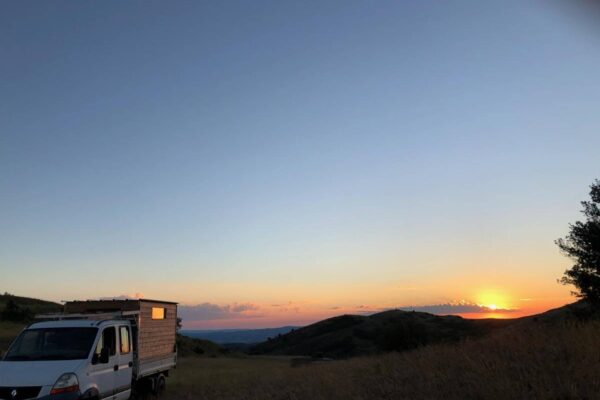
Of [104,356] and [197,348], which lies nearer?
[104,356]

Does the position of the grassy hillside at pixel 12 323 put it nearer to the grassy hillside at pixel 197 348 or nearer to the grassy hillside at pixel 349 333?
the grassy hillside at pixel 197 348

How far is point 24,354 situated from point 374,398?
8434 mm

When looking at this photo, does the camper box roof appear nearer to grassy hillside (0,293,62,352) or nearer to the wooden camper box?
the wooden camper box

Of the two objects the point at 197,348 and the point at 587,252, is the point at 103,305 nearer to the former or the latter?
the point at 587,252

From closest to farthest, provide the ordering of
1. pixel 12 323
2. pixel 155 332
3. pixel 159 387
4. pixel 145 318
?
pixel 145 318
pixel 155 332
pixel 159 387
pixel 12 323

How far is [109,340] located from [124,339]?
3.40ft

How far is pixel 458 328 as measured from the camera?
89562 mm

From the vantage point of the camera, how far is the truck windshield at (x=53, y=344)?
43.5 feet

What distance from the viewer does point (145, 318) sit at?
56.4 ft

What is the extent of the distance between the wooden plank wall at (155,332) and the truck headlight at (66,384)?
4.02 metres

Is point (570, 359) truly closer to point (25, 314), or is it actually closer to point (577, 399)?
point (577, 399)

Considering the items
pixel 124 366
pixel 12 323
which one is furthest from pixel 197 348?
pixel 124 366

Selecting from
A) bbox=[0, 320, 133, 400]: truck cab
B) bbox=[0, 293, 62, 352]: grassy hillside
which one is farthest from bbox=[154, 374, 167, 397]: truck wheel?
bbox=[0, 293, 62, 352]: grassy hillside

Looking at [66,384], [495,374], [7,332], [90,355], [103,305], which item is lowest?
[495,374]
